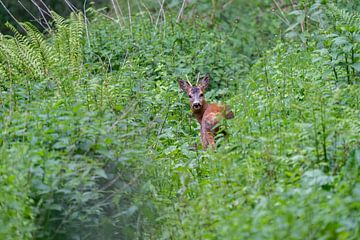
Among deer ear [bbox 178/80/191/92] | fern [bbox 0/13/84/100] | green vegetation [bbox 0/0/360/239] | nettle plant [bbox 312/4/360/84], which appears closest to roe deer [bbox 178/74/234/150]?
deer ear [bbox 178/80/191/92]

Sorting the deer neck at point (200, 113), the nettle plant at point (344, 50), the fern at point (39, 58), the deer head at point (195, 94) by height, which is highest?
the nettle plant at point (344, 50)

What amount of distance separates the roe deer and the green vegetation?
176 millimetres

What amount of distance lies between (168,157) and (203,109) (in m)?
1.90

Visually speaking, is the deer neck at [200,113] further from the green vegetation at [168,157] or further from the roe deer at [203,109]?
the green vegetation at [168,157]

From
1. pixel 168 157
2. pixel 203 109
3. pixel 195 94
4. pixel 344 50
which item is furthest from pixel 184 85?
pixel 344 50

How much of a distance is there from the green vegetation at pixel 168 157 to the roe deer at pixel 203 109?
0.18 m

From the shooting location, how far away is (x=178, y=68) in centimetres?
1158

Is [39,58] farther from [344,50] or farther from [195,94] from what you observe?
[344,50]

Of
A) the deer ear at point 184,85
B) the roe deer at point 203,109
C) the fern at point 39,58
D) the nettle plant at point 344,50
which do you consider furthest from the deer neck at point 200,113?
the nettle plant at point 344,50

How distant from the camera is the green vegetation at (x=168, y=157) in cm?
574

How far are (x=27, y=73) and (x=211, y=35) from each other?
438cm

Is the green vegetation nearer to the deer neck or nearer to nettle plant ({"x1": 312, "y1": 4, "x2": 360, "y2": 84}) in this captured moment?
nettle plant ({"x1": 312, "y1": 4, "x2": 360, "y2": 84})

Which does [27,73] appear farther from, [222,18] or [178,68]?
[222,18]

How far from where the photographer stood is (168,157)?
857 cm
